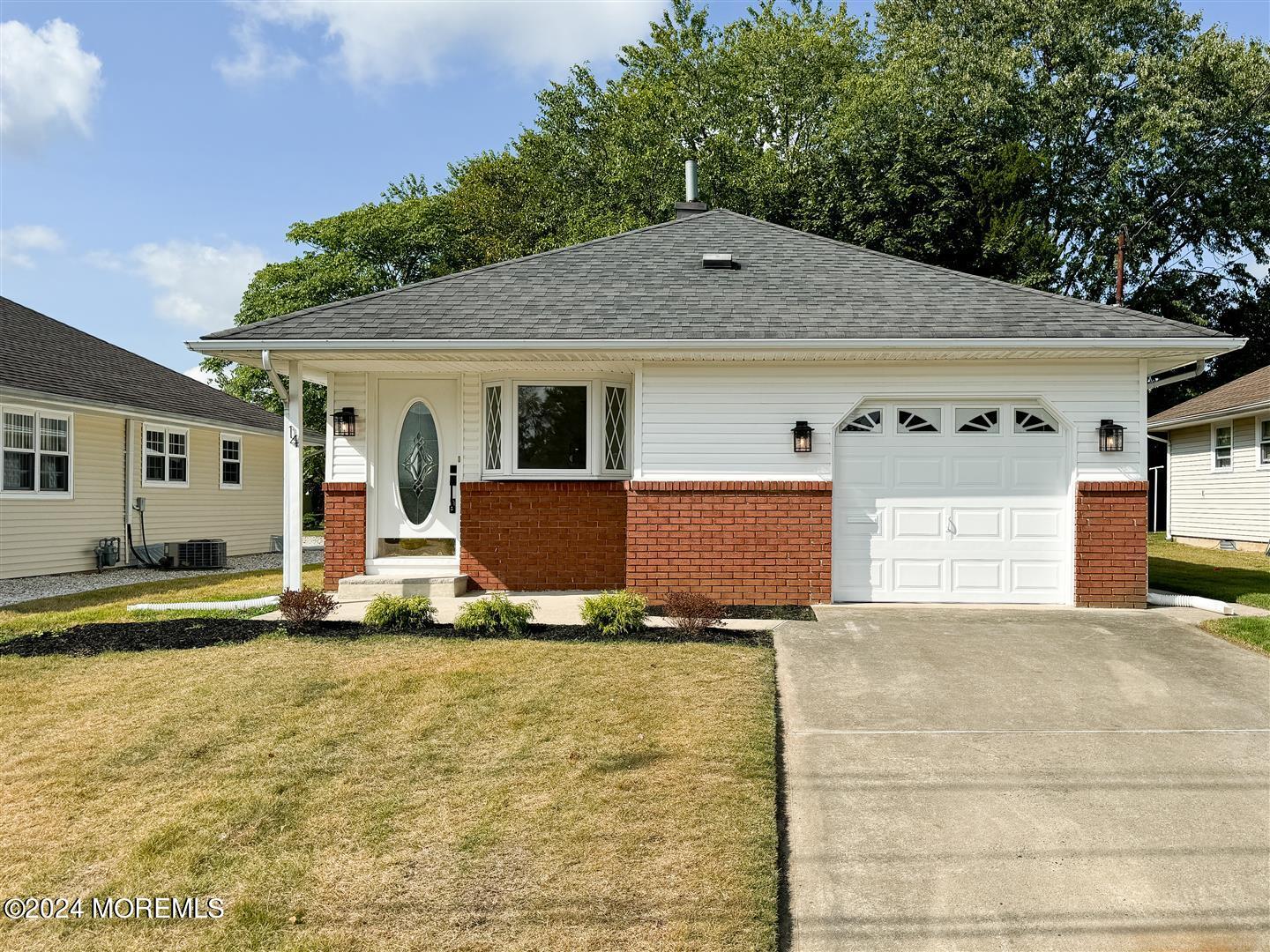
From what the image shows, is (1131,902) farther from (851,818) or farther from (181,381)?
(181,381)

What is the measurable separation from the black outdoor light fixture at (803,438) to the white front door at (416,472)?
4054 millimetres

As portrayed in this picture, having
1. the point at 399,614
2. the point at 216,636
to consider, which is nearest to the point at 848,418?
the point at 399,614

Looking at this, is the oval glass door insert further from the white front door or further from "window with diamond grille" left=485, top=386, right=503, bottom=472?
"window with diamond grille" left=485, top=386, right=503, bottom=472

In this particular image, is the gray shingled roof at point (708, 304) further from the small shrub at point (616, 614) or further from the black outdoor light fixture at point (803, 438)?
the small shrub at point (616, 614)

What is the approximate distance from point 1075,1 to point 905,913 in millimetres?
30954

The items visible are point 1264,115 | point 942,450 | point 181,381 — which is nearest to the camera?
point 942,450

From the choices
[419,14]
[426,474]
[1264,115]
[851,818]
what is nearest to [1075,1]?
[1264,115]

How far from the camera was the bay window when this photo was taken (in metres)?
9.57

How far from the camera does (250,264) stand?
33.6 meters

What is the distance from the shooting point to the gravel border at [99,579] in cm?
1081

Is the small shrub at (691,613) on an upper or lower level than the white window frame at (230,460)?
lower

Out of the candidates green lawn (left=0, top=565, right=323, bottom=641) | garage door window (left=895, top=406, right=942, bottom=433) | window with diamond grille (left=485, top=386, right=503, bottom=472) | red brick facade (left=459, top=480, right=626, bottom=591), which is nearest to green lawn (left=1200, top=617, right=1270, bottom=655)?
garage door window (left=895, top=406, right=942, bottom=433)

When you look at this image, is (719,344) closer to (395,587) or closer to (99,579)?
(395,587)

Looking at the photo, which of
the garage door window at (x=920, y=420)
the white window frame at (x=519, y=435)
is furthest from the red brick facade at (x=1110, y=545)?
the white window frame at (x=519, y=435)
